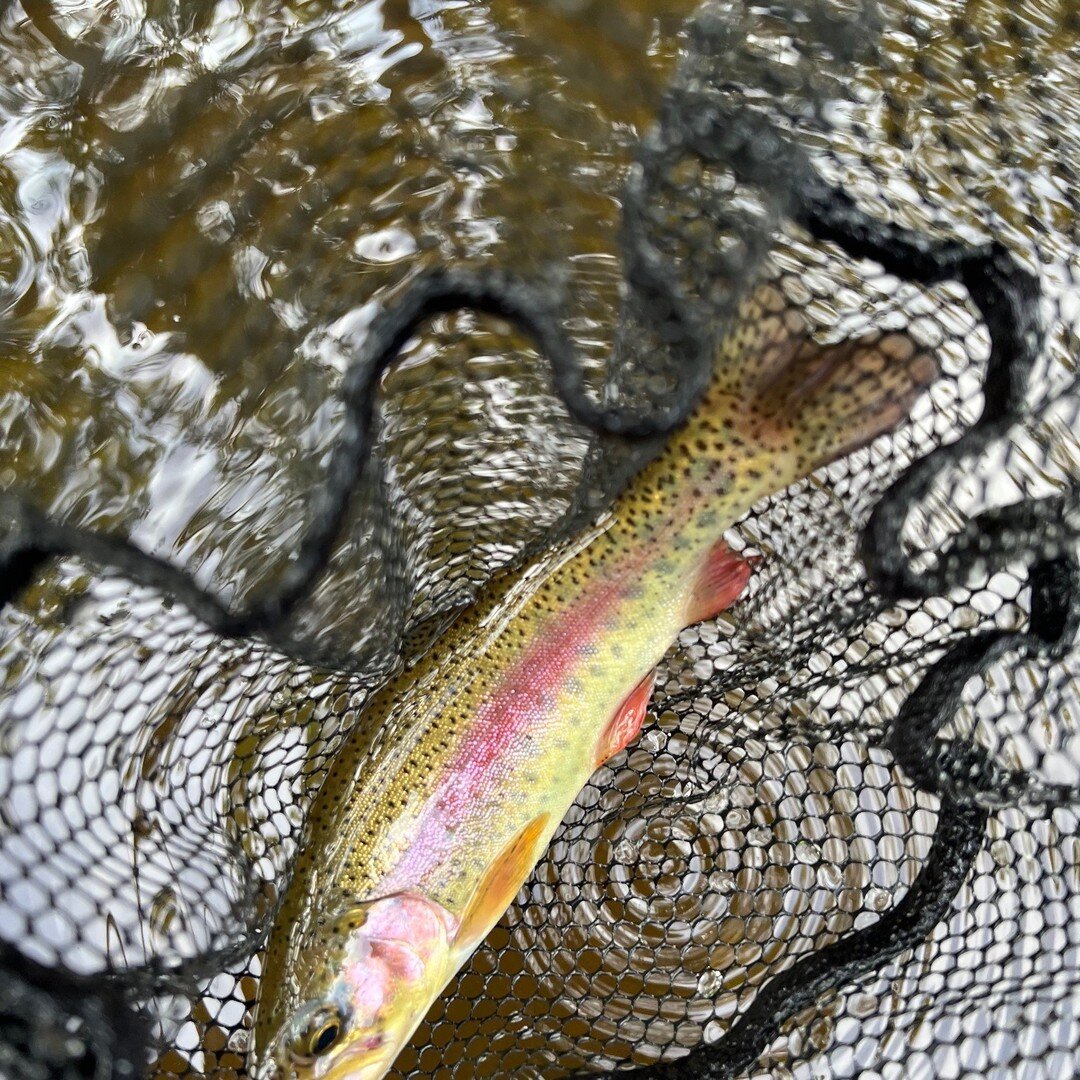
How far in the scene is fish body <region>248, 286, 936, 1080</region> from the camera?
1.73 meters

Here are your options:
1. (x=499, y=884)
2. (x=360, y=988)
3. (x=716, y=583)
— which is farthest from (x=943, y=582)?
(x=360, y=988)

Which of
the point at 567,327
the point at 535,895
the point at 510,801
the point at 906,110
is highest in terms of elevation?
the point at 906,110

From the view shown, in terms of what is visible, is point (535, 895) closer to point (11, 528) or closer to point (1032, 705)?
point (1032, 705)

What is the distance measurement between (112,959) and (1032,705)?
197 centimetres

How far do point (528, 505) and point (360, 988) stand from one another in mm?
1036

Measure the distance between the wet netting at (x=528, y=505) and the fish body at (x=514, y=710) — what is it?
0.42 ft

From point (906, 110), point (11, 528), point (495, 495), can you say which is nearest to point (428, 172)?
point (495, 495)

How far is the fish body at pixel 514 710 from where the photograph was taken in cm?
173

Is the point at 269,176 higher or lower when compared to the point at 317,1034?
higher

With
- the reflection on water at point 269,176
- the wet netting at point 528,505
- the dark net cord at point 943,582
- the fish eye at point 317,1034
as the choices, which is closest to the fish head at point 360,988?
the fish eye at point 317,1034

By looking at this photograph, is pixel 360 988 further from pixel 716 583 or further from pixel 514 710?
pixel 716 583

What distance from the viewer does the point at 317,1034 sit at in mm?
1697

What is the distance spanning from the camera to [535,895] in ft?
7.67

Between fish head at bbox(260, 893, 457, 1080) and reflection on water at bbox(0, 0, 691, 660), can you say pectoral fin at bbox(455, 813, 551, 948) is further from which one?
reflection on water at bbox(0, 0, 691, 660)
